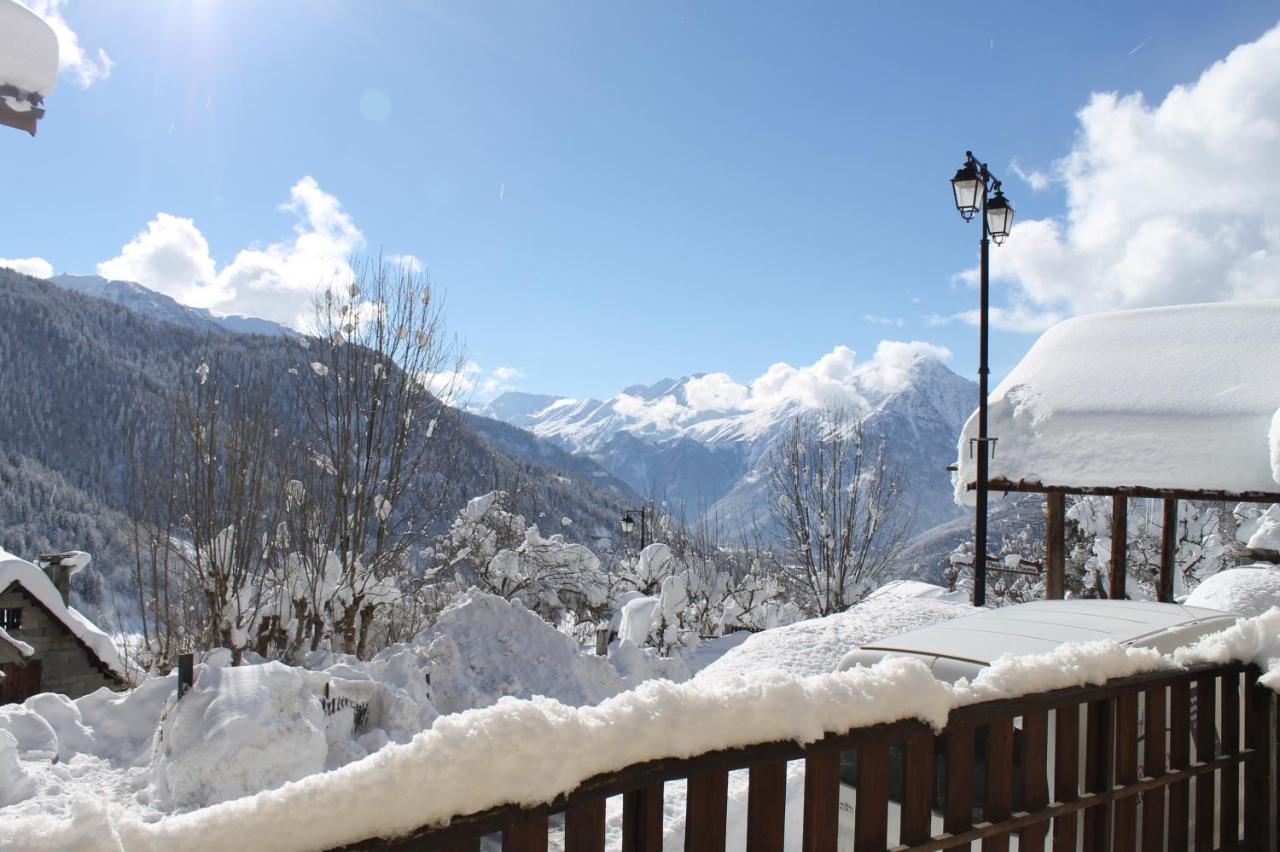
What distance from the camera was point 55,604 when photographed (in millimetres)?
19594

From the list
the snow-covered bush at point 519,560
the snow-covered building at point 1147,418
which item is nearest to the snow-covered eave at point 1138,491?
the snow-covered building at point 1147,418

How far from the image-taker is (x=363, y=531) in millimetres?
12273

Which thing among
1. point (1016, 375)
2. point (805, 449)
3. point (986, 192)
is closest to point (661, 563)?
point (805, 449)

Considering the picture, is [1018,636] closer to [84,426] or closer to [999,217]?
[999,217]

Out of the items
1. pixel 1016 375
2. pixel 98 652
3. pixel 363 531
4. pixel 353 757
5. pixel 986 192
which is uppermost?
pixel 986 192

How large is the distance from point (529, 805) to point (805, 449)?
18.6 m

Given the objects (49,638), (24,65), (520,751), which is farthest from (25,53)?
(49,638)

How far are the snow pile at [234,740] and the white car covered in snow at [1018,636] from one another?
5.11m

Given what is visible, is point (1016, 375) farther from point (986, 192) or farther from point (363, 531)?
point (363, 531)

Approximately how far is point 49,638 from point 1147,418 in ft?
76.2

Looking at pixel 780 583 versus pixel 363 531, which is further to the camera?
pixel 780 583

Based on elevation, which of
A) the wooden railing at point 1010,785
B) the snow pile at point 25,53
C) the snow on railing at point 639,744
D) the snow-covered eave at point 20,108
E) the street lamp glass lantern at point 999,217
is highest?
the street lamp glass lantern at point 999,217

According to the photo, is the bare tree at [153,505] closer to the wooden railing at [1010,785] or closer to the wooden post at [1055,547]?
the wooden railing at [1010,785]

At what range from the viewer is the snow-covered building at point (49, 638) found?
1870 centimetres
